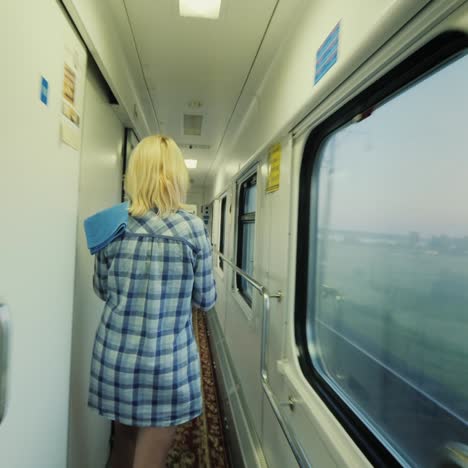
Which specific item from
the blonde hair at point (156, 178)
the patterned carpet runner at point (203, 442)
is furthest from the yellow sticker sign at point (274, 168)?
the patterned carpet runner at point (203, 442)

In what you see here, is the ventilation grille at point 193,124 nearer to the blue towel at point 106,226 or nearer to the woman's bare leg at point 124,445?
the blue towel at point 106,226

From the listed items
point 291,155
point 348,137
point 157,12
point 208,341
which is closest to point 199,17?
point 157,12

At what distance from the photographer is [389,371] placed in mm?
1033

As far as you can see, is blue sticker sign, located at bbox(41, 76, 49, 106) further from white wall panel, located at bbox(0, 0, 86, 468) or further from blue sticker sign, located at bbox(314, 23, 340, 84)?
blue sticker sign, located at bbox(314, 23, 340, 84)

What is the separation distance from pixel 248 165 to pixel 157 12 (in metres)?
1.32

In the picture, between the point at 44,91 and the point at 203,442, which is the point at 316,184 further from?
the point at 203,442

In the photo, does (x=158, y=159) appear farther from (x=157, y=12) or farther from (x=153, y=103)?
(x=153, y=103)

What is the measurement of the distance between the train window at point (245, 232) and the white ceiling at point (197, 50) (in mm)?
824

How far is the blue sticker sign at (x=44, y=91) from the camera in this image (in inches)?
32.9

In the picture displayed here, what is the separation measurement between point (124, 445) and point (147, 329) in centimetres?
62

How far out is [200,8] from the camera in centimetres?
Answer: 148

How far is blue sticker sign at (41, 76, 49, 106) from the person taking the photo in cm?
83

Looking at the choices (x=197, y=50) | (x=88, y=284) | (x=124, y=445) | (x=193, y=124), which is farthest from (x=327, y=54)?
(x=193, y=124)

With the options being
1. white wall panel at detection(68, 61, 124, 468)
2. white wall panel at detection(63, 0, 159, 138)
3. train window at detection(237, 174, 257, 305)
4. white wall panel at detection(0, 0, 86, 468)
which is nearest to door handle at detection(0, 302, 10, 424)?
white wall panel at detection(0, 0, 86, 468)
